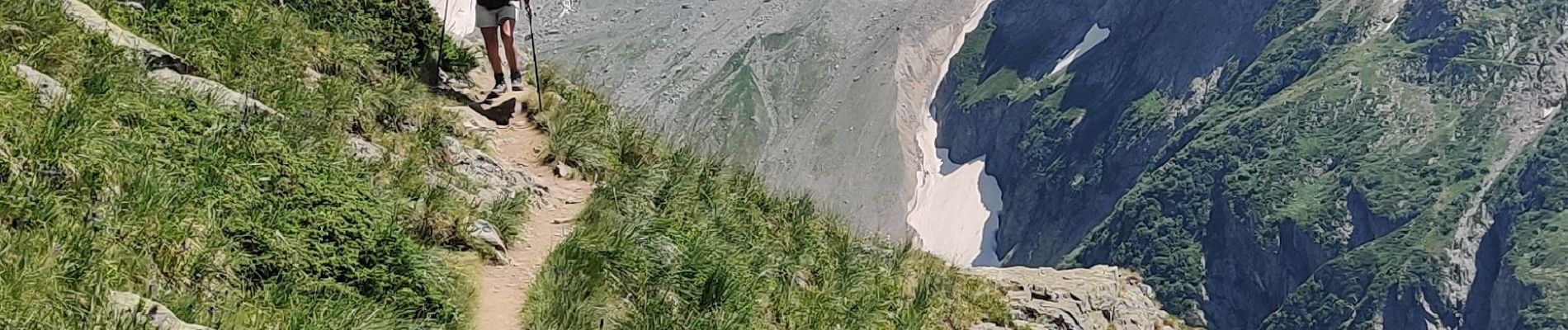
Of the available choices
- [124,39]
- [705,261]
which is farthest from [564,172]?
[124,39]

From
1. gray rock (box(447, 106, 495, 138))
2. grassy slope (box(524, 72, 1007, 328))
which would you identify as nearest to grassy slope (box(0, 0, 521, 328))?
grassy slope (box(524, 72, 1007, 328))

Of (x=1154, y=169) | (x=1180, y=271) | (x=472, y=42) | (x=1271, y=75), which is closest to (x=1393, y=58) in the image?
(x=1271, y=75)

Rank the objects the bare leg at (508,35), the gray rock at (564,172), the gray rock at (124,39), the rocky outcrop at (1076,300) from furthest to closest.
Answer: the rocky outcrop at (1076,300) → the bare leg at (508,35) → the gray rock at (564,172) → the gray rock at (124,39)

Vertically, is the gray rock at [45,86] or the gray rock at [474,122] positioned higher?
the gray rock at [45,86]

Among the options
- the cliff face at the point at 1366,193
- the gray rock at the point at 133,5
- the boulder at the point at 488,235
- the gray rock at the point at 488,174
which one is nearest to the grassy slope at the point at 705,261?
the boulder at the point at 488,235

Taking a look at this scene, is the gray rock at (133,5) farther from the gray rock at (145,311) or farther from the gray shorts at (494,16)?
the gray rock at (145,311)

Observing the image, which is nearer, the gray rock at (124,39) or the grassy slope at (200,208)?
the grassy slope at (200,208)

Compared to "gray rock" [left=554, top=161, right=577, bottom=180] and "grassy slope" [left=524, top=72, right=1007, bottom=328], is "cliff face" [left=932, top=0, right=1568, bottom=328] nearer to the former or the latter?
"grassy slope" [left=524, top=72, right=1007, bottom=328]
